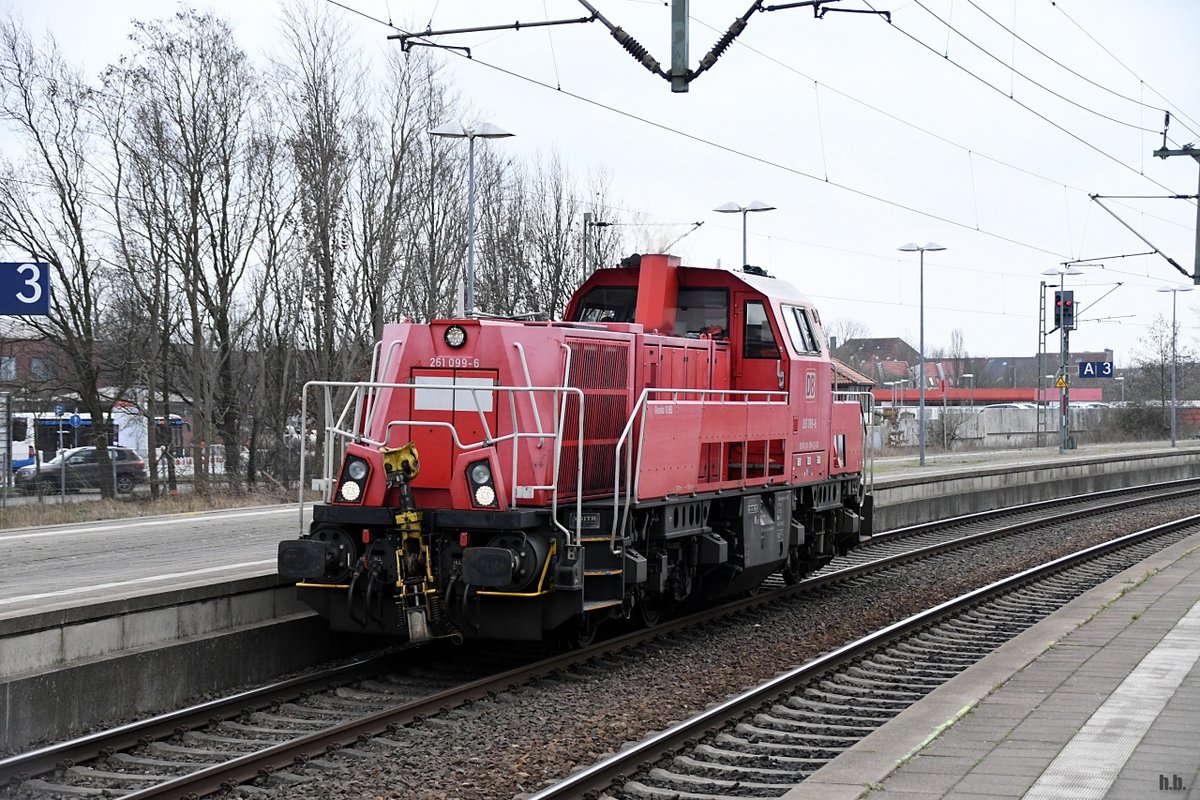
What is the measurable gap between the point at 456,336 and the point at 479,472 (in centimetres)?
121

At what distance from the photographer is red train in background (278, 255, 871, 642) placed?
9.64m

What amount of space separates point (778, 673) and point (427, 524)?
126 inches

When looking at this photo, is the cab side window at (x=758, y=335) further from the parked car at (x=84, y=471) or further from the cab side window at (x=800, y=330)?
the parked car at (x=84, y=471)

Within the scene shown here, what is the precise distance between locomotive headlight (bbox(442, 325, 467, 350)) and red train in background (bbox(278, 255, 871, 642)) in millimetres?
38

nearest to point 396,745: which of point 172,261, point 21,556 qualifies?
point 21,556

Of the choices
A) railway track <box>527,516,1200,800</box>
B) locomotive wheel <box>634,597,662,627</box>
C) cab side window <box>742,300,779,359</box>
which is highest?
cab side window <box>742,300,779,359</box>

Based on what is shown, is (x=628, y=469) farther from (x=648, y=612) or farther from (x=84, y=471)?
(x=84, y=471)

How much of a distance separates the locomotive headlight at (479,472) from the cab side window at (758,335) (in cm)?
452

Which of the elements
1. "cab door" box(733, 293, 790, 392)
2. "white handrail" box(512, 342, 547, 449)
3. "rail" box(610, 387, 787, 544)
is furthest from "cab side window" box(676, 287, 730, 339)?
"white handrail" box(512, 342, 547, 449)

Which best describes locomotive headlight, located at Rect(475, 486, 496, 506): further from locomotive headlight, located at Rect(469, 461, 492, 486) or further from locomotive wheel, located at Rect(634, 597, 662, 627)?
locomotive wheel, located at Rect(634, 597, 662, 627)

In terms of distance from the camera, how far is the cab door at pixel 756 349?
1332cm

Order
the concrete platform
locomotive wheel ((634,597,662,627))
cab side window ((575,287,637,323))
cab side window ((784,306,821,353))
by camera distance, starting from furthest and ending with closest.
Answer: cab side window ((784,306,821,353)) → cab side window ((575,287,637,323)) → locomotive wheel ((634,597,662,627)) → the concrete platform

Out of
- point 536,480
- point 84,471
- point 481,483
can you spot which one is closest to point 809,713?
point 536,480

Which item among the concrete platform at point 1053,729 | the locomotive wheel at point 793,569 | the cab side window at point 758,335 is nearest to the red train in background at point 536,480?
the cab side window at point 758,335
